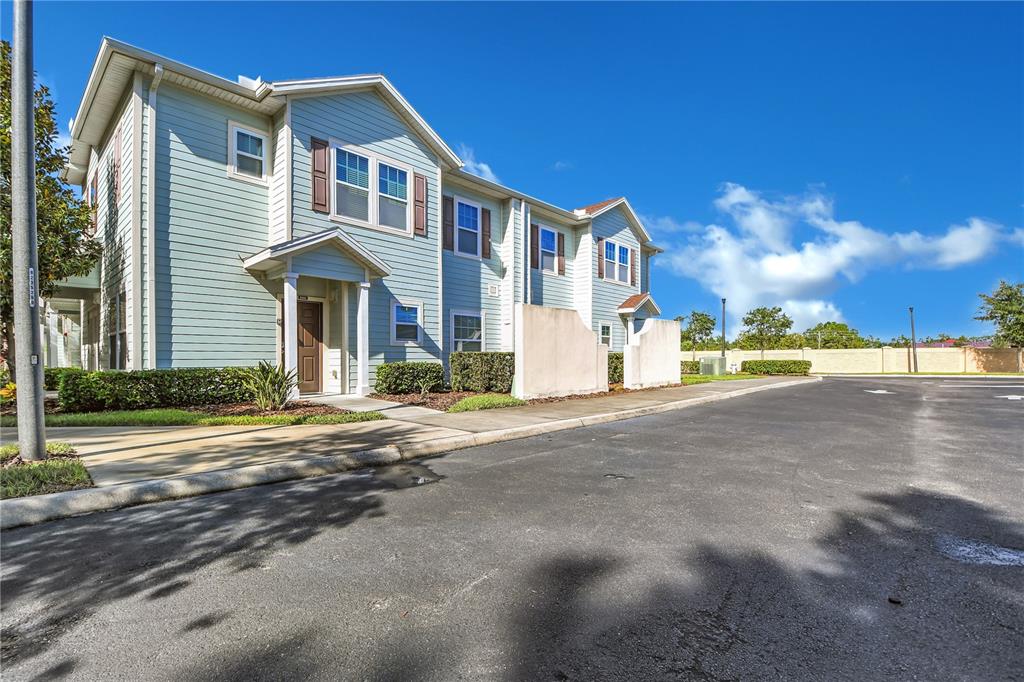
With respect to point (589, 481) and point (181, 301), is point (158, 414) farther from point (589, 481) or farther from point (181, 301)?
point (589, 481)

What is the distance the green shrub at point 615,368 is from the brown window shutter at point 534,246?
440 cm

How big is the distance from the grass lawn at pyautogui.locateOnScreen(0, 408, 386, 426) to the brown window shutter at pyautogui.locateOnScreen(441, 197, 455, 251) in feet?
27.0

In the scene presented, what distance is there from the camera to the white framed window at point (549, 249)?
19078 millimetres

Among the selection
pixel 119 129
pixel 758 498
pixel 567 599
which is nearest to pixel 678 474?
pixel 758 498

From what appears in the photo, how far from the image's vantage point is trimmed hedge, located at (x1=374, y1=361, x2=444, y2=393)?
12359 millimetres

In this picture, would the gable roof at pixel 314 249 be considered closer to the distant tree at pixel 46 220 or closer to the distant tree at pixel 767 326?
the distant tree at pixel 46 220

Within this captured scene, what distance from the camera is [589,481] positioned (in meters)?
5.27

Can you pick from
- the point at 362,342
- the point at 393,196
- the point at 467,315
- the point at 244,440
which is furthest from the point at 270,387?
the point at 467,315

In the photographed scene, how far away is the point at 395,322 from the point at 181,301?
4.85 metres

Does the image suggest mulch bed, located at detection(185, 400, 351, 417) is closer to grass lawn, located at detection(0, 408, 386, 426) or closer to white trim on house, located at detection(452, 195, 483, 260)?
grass lawn, located at detection(0, 408, 386, 426)

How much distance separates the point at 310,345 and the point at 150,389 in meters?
3.58

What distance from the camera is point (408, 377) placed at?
12.8m

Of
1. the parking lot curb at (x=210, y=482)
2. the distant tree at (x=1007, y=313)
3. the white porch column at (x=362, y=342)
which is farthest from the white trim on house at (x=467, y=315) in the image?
the distant tree at (x=1007, y=313)

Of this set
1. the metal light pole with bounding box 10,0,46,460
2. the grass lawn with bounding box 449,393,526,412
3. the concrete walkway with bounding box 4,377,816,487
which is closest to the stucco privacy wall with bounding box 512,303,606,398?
the grass lawn with bounding box 449,393,526,412
